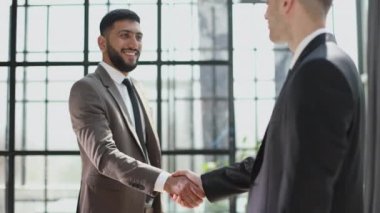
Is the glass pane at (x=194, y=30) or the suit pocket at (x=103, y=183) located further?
the glass pane at (x=194, y=30)

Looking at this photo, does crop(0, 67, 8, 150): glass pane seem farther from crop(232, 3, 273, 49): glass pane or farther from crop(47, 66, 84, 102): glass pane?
crop(232, 3, 273, 49): glass pane

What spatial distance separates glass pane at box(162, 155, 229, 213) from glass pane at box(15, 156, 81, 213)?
74 cm

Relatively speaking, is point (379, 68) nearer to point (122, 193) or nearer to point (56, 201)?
Answer: point (122, 193)

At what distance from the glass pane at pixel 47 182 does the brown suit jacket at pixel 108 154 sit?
1.87 m

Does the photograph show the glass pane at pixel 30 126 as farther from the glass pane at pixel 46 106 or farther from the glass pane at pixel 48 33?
the glass pane at pixel 48 33

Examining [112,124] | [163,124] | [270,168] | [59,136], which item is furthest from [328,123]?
[59,136]

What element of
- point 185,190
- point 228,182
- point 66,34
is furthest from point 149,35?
point 228,182

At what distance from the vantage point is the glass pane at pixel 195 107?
4484mm

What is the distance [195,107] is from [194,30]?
623 mm

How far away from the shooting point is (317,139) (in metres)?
1.49

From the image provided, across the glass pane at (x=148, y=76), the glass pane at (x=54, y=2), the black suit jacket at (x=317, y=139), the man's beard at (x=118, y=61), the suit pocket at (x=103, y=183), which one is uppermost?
the glass pane at (x=54, y=2)

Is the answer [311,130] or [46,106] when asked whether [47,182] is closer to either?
[46,106]

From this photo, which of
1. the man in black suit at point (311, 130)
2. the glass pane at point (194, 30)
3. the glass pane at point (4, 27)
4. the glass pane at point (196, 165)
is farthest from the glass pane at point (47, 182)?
the man in black suit at point (311, 130)

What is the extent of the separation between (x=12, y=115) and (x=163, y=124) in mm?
1192
